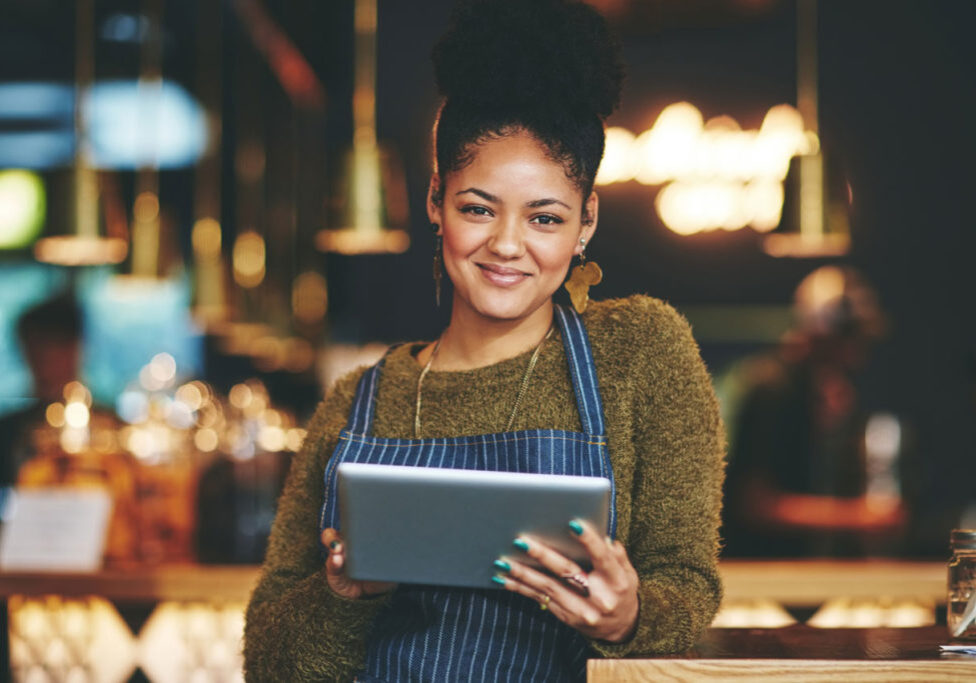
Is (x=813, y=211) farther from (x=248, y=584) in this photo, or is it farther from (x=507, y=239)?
(x=507, y=239)

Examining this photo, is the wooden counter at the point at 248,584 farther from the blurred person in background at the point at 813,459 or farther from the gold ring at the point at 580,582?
the blurred person in background at the point at 813,459

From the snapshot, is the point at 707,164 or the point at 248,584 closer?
the point at 248,584

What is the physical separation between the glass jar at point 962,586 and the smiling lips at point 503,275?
66 cm

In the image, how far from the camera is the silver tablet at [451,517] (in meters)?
1.21

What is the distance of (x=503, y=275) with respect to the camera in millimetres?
1598

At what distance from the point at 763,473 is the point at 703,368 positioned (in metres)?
3.84

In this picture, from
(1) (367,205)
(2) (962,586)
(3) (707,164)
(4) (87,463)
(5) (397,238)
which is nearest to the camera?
(2) (962,586)

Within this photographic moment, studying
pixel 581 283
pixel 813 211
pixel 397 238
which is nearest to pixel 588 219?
pixel 581 283

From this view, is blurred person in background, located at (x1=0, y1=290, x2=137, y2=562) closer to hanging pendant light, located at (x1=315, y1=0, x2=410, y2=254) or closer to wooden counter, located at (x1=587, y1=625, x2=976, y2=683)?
hanging pendant light, located at (x1=315, y1=0, x2=410, y2=254)

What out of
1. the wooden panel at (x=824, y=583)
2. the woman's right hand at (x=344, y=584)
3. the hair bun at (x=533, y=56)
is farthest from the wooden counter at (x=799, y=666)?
the wooden panel at (x=824, y=583)

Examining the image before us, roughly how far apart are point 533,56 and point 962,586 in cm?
89

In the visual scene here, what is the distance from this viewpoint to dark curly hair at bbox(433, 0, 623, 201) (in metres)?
1.58

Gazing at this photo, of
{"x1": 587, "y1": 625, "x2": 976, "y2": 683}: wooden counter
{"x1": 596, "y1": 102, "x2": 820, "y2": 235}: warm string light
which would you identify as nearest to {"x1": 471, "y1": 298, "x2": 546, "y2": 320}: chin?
{"x1": 587, "y1": 625, "x2": 976, "y2": 683}: wooden counter

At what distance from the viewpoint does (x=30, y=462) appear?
3131 millimetres
